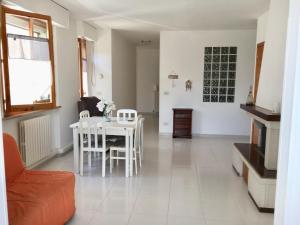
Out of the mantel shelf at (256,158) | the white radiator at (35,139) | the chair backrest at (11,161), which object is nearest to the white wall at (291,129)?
the mantel shelf at (256,158)

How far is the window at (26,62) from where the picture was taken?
11.5 feet

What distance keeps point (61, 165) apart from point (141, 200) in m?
1.88

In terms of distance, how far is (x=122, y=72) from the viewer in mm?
7883

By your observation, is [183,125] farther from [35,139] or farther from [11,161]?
[11,161]

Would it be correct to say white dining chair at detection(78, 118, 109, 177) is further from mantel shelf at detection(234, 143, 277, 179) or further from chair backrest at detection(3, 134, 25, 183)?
mantel shelf at detection(234, 143, 277, 179)

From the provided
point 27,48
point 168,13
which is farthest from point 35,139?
point 168,13

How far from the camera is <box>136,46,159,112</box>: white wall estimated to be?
10.8 meters

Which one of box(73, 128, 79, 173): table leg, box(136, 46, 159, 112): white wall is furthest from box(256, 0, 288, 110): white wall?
box(136, 46, 159, 112): white wall

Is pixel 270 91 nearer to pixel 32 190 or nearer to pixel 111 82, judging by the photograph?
pixel 32 190

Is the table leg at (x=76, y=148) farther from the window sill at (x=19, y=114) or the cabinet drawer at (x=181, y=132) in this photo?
the cabinet drawer at (x=181, y=132)

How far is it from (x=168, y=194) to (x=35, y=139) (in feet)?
7.51

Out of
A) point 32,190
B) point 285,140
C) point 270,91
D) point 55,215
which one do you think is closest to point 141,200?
point 55,215

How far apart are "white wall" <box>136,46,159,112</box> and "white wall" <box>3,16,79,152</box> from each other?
17.7 feet

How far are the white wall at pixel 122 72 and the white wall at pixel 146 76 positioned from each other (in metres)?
1.17
